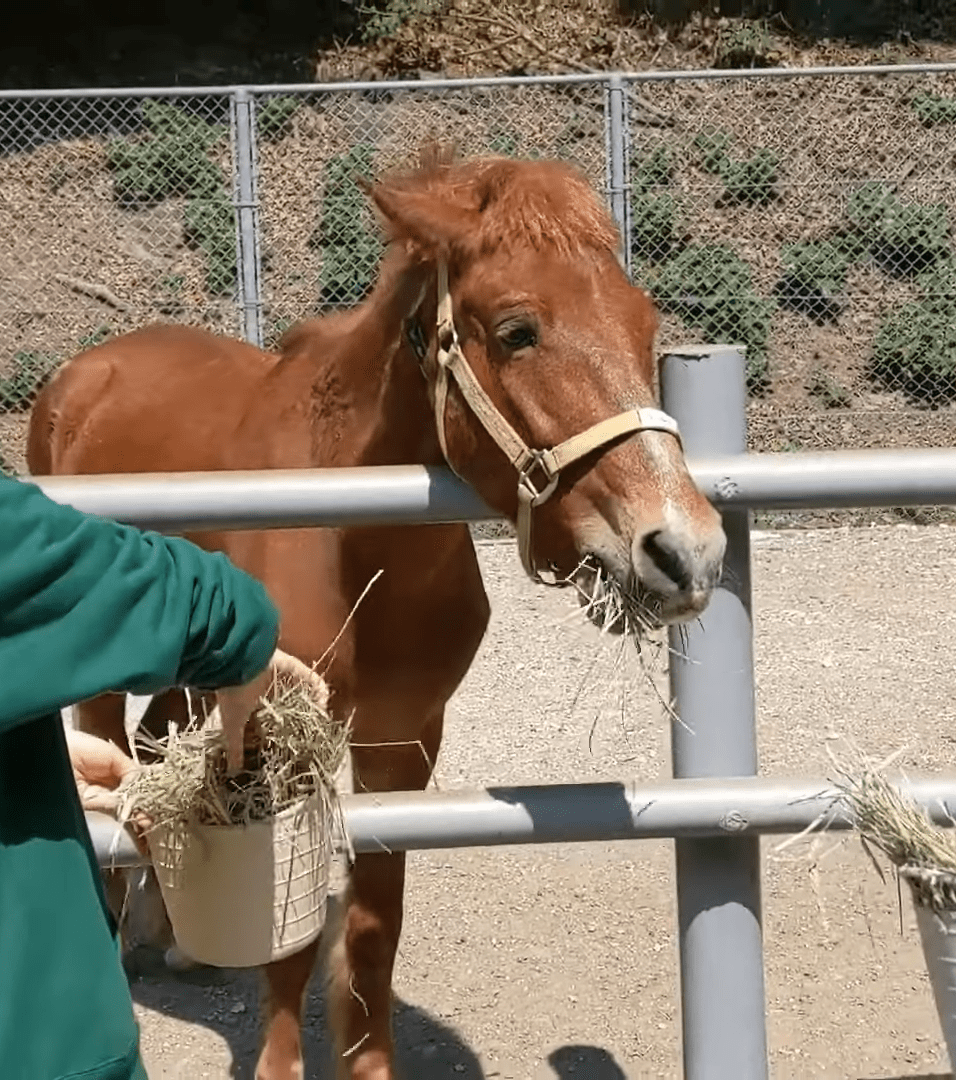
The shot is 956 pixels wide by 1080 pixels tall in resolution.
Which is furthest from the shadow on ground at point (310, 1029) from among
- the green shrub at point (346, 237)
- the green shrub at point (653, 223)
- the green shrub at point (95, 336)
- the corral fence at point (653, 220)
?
the green shrub at point (95, 336)

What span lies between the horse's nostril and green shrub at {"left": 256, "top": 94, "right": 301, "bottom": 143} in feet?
39.7

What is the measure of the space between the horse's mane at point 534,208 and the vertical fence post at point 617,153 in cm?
708

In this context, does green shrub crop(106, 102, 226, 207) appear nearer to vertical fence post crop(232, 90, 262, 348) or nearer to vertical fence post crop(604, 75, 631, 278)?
vertical fence post crop(232, 90, 262, 348)

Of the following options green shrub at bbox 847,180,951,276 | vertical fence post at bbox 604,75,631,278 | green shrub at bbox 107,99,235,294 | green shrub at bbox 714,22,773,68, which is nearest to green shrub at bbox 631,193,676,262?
green shrub at bbox 847,180,951,276

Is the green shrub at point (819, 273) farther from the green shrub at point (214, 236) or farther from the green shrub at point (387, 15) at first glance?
the green shrub at point (387, 15)

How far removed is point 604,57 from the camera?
1546 cm

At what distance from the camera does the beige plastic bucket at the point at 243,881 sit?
5.97ft

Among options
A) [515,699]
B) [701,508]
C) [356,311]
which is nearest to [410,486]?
[701,508]

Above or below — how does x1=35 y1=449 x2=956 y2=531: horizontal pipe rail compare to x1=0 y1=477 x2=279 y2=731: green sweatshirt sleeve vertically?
below

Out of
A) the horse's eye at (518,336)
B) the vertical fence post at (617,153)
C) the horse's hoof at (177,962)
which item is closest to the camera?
the horse's eye at (518,336)

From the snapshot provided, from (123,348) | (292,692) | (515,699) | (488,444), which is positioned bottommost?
(515,699)

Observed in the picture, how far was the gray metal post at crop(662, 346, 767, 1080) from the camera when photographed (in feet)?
6.95

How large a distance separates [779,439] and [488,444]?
→ 8.81m

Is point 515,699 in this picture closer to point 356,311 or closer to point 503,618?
point 503,618
